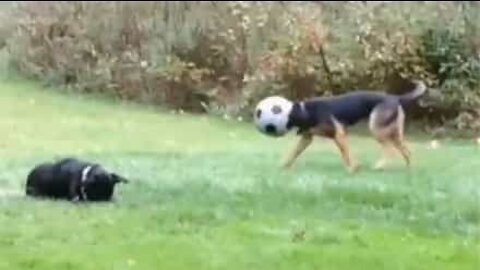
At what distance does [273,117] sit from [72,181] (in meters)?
2.90

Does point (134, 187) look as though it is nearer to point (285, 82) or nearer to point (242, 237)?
point (242, 237)

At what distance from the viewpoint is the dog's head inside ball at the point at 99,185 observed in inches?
417

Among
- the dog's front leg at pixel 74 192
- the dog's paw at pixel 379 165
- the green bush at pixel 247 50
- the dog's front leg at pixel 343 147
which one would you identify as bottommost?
the green bush at pixel 247 50

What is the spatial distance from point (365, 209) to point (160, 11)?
42.2ft

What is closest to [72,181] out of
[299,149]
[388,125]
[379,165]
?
[299,149]

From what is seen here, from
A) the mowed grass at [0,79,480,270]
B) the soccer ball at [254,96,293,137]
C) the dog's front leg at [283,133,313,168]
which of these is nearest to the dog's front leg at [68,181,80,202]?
the mowed grass at [0,79,480,270]

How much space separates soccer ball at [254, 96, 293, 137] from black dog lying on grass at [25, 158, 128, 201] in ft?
8.50

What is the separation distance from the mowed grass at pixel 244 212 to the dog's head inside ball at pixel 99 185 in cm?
11

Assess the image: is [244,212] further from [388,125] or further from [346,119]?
[388,125]

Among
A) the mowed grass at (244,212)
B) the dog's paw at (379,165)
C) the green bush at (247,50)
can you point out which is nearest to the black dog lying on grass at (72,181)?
the mowed grass at (244,212)

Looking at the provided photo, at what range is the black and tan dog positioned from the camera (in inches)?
536

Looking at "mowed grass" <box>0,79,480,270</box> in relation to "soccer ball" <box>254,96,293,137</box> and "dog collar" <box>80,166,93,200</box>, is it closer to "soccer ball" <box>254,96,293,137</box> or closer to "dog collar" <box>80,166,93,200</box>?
"dog collar" <box>80,166,93,200</box>

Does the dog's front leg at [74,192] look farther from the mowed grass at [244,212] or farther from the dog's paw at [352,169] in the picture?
the dog's paw at [352,169]

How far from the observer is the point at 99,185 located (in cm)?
1059
